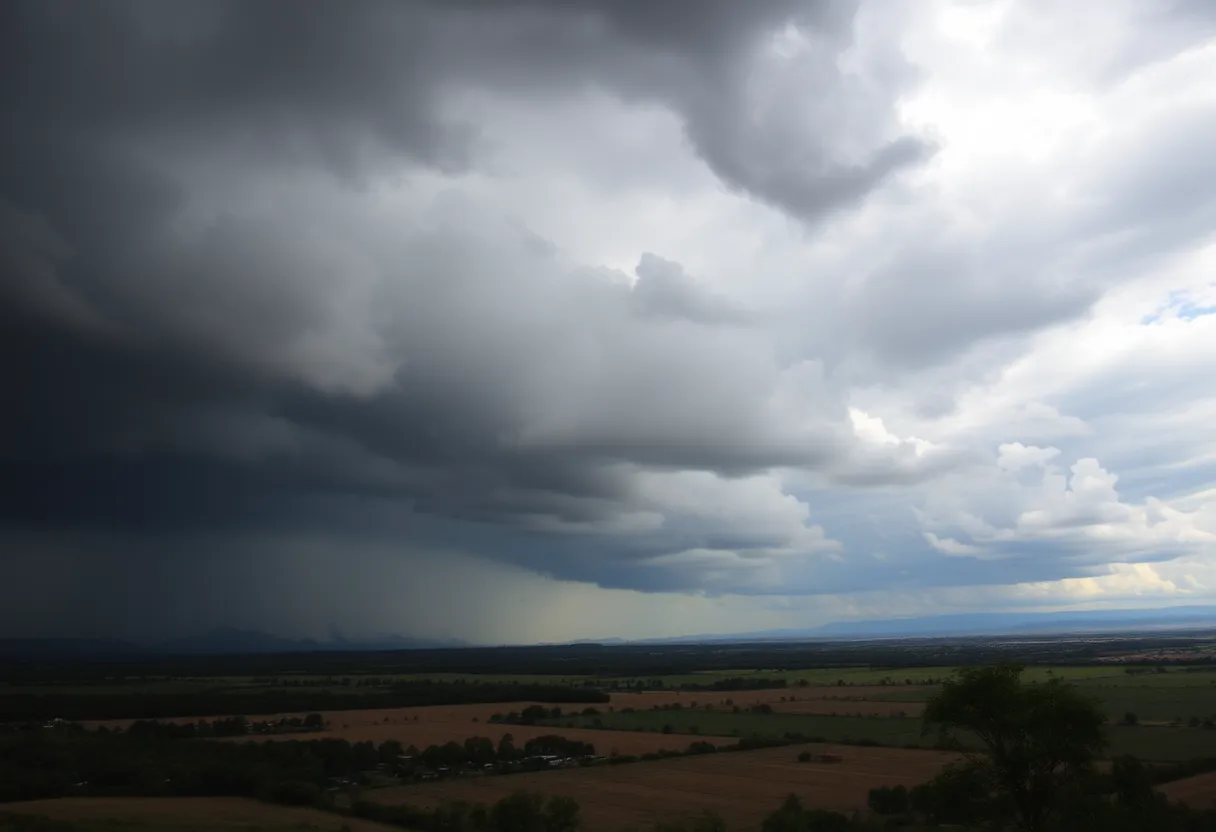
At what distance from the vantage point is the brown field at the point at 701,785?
53094mm

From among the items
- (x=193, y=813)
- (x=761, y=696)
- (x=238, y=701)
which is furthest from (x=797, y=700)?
(x=193, y=813)

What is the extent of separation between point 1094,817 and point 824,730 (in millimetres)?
62240

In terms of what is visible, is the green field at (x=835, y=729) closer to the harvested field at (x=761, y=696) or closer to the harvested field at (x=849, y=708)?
the harvested field at (x=849, y=708)

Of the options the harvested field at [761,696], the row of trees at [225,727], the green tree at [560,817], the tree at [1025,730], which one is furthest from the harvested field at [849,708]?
the green tree at [560,817]

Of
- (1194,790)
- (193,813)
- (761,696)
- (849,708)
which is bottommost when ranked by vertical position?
(761,696)

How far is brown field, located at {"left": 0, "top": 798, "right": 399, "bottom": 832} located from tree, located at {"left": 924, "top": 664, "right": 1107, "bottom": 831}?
105 feet

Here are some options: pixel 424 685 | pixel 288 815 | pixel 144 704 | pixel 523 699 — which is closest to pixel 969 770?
pixel 288 815

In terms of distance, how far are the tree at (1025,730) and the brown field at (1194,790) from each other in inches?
553

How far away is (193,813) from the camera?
5306 cm

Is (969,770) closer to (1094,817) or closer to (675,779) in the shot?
(1094,817)

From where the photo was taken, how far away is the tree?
38.2 metres

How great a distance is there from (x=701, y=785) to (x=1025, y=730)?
100ft

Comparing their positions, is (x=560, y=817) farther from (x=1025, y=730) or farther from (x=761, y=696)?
(x=761, y=696)

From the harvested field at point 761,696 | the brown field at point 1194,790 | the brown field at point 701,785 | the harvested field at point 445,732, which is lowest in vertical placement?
the harvested field at point 761,696
